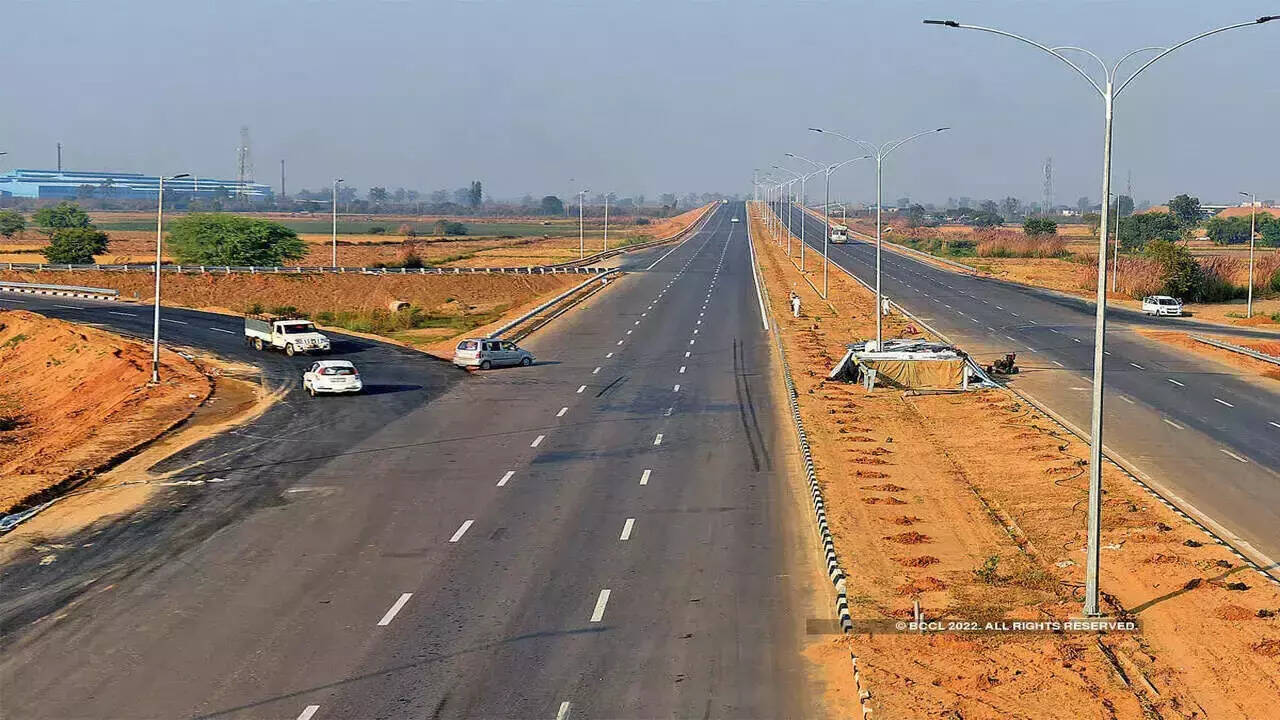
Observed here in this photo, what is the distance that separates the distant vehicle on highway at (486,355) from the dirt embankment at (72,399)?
36.0 feet

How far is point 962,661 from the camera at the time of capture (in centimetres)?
2066

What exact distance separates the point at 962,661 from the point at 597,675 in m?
5.75

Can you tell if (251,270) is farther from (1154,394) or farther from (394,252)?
(1154,394)

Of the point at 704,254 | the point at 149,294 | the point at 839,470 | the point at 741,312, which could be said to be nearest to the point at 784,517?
the point at 839,470

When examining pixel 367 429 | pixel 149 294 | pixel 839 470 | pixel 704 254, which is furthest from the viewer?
pixel 704 254

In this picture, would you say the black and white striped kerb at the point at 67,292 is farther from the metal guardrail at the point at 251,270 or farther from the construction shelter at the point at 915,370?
the construction shelter at the point at 915,370

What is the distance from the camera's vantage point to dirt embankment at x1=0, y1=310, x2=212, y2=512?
3772 centimetres

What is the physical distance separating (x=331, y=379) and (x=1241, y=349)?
144 feet

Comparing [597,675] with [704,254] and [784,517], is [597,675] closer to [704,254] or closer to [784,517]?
[784,517]

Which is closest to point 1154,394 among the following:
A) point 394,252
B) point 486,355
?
point 486,355

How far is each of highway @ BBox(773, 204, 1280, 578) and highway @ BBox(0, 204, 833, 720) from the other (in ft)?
34.2

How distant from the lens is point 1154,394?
51406mm

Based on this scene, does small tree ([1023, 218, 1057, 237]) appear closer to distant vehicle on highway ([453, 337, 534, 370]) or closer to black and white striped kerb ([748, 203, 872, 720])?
distant vehicle on highway ([453, 337, 534, 370])

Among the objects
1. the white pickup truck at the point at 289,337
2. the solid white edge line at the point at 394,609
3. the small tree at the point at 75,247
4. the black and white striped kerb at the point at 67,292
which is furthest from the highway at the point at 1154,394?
the small tree at the point at 75,247
